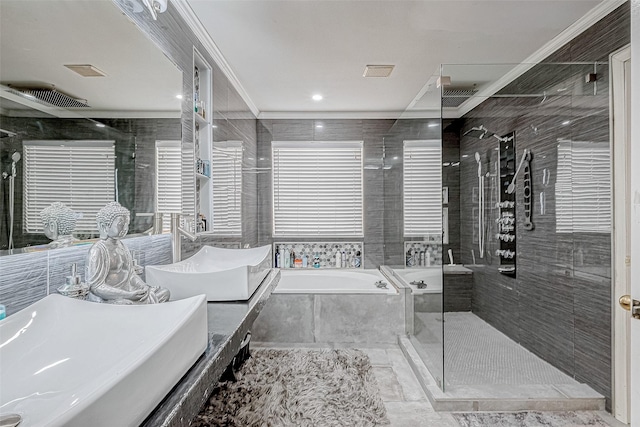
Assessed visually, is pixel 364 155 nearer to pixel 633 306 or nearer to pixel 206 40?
pixel 206 40

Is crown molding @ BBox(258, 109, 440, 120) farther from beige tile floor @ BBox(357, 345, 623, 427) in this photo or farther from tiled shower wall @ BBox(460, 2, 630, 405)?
beige tile floor @ BBox(357, 345, 623, 427)

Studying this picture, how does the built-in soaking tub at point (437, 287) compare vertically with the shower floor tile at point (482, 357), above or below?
above

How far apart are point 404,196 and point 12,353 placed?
315 centimetres

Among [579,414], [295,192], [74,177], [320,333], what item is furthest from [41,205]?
[295,192]

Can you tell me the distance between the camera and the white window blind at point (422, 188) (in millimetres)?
2848

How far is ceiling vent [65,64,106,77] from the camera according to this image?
1.21m

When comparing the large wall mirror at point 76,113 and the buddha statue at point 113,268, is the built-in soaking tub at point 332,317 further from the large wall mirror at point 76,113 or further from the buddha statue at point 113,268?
the buddha statue at point 113,268

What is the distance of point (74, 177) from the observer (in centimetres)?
117

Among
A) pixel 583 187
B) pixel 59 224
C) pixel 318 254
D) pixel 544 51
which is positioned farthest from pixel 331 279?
pixel 59 224

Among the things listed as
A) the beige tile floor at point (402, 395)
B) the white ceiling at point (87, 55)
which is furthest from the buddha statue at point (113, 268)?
the beige tile floor at point (402, 395)

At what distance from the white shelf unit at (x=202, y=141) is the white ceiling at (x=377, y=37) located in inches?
9.8

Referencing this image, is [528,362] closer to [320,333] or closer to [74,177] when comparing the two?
[320,333]

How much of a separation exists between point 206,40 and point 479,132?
2.41m

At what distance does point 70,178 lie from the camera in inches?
45.5
